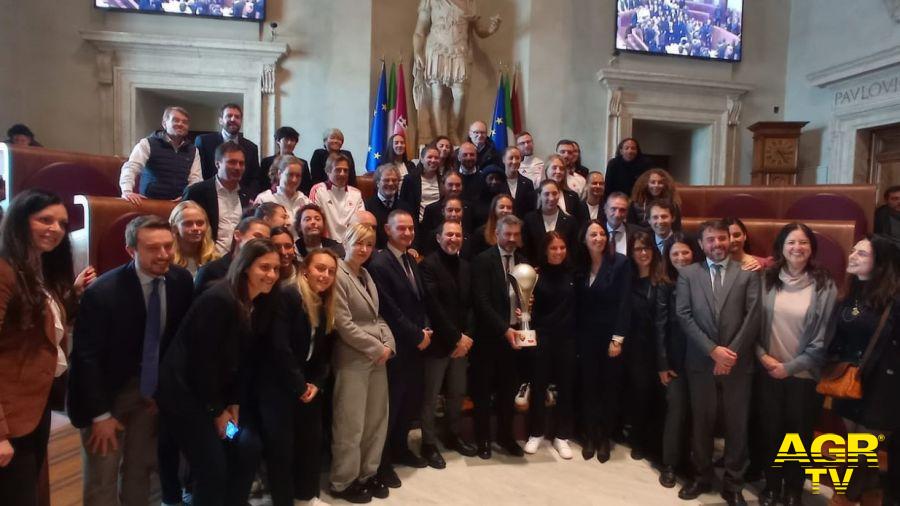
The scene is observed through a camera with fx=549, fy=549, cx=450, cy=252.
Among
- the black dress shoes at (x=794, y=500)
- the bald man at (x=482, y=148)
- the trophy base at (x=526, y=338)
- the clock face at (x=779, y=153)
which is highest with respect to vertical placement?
the clock face at (x=779, y=153)

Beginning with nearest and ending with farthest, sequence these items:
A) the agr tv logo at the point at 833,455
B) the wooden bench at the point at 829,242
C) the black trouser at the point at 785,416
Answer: the agr tv logo at the point at 833,455 → the black trouser at the point at 785,416 → the wooden bench at the point at 829,242

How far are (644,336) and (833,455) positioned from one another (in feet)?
3.39

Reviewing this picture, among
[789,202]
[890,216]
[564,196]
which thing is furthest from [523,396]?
[890,216]

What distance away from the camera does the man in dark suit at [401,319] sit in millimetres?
2969

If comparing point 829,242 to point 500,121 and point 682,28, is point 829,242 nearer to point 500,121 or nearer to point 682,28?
point 500,121

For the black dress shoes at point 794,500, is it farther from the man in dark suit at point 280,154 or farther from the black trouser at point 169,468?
the man in dark suit at point 280,154

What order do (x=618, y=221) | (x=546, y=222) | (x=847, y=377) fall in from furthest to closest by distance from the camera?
(x=546, y=222), (x=618, y=221), (x=847, y=377)

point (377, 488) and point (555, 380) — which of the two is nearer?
point (377, 488)

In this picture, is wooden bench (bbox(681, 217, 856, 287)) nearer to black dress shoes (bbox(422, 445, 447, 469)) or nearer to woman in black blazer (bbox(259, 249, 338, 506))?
black dress shoes (bbox(422, 445, 447, 469))

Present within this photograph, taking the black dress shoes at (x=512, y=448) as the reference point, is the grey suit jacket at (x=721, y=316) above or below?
above

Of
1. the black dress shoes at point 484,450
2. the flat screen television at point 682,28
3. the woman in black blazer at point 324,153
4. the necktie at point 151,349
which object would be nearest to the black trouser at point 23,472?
the necktie at point 151,349

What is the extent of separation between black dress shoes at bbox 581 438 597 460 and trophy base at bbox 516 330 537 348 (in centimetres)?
81

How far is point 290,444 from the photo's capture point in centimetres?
247

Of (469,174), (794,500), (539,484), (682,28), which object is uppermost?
(682,28)
